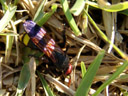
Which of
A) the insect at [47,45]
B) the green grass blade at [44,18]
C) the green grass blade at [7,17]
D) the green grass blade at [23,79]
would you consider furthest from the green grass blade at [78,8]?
the green grass blade at [23,79]

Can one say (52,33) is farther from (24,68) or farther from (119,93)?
(119,93)

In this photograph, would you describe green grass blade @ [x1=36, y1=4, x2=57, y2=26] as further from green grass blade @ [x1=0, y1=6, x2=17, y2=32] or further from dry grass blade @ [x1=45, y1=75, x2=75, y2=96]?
dry grass blade @ [x1=45, y1=75, x2=75, y2=96]

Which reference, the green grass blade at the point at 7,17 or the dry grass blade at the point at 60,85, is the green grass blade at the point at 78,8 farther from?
the dry grass blade at the point at 60,85

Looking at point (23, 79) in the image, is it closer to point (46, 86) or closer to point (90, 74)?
point (46, 86)

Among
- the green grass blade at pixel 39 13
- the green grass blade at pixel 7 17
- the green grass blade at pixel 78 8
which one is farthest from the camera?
the green grass blade at pixel 39 13

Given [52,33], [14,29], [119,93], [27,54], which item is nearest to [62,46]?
[52,33]
